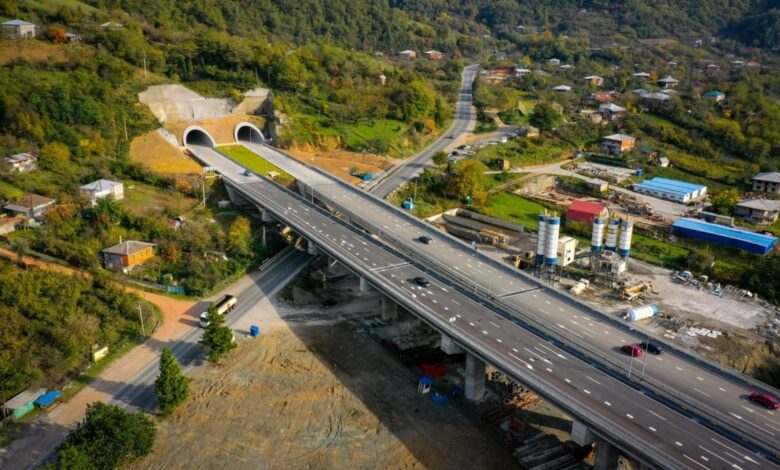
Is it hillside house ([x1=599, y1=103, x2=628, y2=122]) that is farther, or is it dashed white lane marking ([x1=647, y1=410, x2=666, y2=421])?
hillside house ([x1=599, y1=103, x2=628, y2=122])

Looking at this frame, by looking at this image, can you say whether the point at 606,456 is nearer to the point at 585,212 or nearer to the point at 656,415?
the point at 656,415

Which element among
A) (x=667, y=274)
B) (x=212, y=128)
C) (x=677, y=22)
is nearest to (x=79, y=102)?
(x=212, y=128)

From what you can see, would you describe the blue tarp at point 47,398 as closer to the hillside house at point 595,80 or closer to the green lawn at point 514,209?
the green lawn at point 514,209

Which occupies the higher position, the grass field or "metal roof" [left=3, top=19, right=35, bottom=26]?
"metal roof" [left=3, top=19, right=35, bottom=26]

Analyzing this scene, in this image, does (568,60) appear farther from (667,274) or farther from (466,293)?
(466,293)

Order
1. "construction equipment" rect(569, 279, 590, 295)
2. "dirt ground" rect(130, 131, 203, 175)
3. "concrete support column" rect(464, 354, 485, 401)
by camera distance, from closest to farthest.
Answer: "concrete support column" rect(464, 354, 485, 401), "construction equipment" rect(569, 279, 590, 295), "dirt ground" rect(130, 131, 203, 175)

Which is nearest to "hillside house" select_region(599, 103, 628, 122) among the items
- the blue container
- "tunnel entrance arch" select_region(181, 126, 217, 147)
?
"tunnel entrance arch" select_region(181, 126, 217, 147)

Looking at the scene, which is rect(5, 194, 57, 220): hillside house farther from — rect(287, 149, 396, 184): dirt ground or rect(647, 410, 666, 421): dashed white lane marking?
rect(647, 410, 666, 421): dashed white lane marking

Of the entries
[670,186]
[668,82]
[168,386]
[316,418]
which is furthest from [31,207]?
[668,82]
